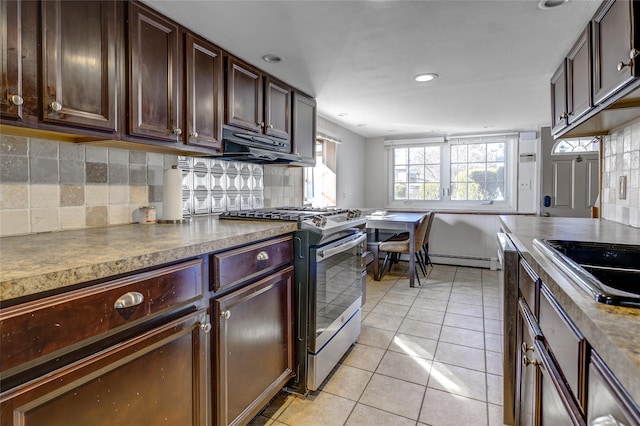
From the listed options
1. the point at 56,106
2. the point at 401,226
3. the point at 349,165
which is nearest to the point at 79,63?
the point at 56,106

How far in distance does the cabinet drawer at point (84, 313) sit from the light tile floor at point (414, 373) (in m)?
0.97

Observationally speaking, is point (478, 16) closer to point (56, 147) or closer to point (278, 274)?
point (278, 274)

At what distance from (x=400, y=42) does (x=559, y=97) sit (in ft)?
4.08

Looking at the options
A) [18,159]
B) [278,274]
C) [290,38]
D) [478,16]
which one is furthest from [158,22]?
[478,16]

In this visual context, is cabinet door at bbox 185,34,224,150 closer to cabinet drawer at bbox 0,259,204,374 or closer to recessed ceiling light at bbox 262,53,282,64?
recessed ceiling light at bbox 262,53,282,64

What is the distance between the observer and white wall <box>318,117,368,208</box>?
A: 14.7 feet

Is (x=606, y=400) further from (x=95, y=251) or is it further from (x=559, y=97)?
(x=559, y=97)

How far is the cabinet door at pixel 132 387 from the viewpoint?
78 cm

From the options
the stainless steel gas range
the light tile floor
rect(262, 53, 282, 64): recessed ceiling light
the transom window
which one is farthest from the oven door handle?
the transom window

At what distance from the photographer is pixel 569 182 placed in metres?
4.39

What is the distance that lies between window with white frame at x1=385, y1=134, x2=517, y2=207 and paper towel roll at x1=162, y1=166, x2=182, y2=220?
4.23 m

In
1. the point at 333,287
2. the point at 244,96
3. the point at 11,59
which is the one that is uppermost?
the point at 244,96

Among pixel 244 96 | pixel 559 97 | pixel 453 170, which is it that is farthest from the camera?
pixel 453 170

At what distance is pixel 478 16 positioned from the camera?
5.47 ft
